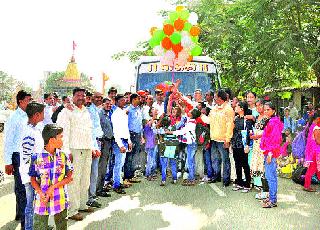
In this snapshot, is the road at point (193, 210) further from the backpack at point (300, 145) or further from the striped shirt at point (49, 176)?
the striped shirt at point (49, 176)

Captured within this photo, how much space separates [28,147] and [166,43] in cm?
A: 574

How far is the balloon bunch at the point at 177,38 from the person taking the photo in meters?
9.54

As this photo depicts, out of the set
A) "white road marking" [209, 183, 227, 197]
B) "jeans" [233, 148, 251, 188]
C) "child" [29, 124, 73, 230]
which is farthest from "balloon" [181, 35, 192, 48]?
"child" [29, 124, 73, 230]

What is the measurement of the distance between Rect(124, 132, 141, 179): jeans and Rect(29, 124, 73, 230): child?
4.48 metres

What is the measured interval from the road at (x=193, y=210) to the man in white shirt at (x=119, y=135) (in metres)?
0.37

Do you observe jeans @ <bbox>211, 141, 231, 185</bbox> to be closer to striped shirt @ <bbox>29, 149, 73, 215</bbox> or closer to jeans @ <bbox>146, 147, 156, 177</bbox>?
jeans @ <bbox>146, 147, 156, 177</bbox>

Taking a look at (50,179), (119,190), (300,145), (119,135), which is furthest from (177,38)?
(50,179)

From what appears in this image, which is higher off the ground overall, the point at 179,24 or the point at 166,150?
the point at 179,24

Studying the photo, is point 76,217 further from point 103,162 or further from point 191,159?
point 191,159

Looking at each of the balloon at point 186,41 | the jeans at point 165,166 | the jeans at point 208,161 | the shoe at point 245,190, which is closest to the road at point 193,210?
the shoe at point 245,190

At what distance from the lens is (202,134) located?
8.67 m

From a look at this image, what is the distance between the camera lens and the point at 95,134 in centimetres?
657

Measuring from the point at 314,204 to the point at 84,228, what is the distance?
12.5 ft

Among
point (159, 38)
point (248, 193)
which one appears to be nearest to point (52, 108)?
point (159, 38)
